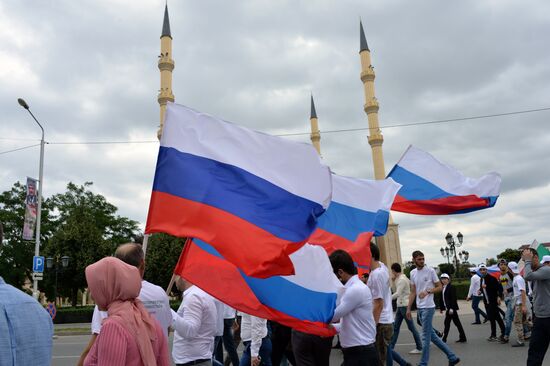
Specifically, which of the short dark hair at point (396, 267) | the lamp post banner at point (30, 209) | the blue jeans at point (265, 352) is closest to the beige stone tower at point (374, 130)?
the lamp post banner at point (30, 209)

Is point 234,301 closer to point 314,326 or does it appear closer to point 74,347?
point 314,326

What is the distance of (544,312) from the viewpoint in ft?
20.7

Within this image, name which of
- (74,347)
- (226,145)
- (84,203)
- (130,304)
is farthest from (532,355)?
(84,203)

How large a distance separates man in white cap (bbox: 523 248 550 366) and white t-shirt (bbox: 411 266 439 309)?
1850 mm

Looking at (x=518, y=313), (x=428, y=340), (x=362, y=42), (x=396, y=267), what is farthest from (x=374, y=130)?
(x=428, y=340)

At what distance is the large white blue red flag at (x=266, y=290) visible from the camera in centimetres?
419

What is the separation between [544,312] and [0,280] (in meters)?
6.35

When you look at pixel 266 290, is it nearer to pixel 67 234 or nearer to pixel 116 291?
pixel 116 291

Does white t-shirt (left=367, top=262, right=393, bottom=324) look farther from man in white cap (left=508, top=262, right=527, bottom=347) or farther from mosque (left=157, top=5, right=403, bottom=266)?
mosque (left=157, top=5, right=403, bottom=266)

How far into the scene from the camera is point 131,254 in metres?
3.16

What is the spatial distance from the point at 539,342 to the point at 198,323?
446 cm

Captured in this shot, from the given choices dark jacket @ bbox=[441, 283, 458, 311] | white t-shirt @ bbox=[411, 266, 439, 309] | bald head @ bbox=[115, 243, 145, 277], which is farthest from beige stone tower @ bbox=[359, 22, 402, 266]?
bald head @ bbox=[115, 243, 145, 277]

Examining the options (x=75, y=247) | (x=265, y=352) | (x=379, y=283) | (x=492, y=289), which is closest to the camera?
(x=379, y=283)

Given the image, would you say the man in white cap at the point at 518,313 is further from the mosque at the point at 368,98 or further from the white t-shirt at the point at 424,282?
the mosque at the point at 368,98
